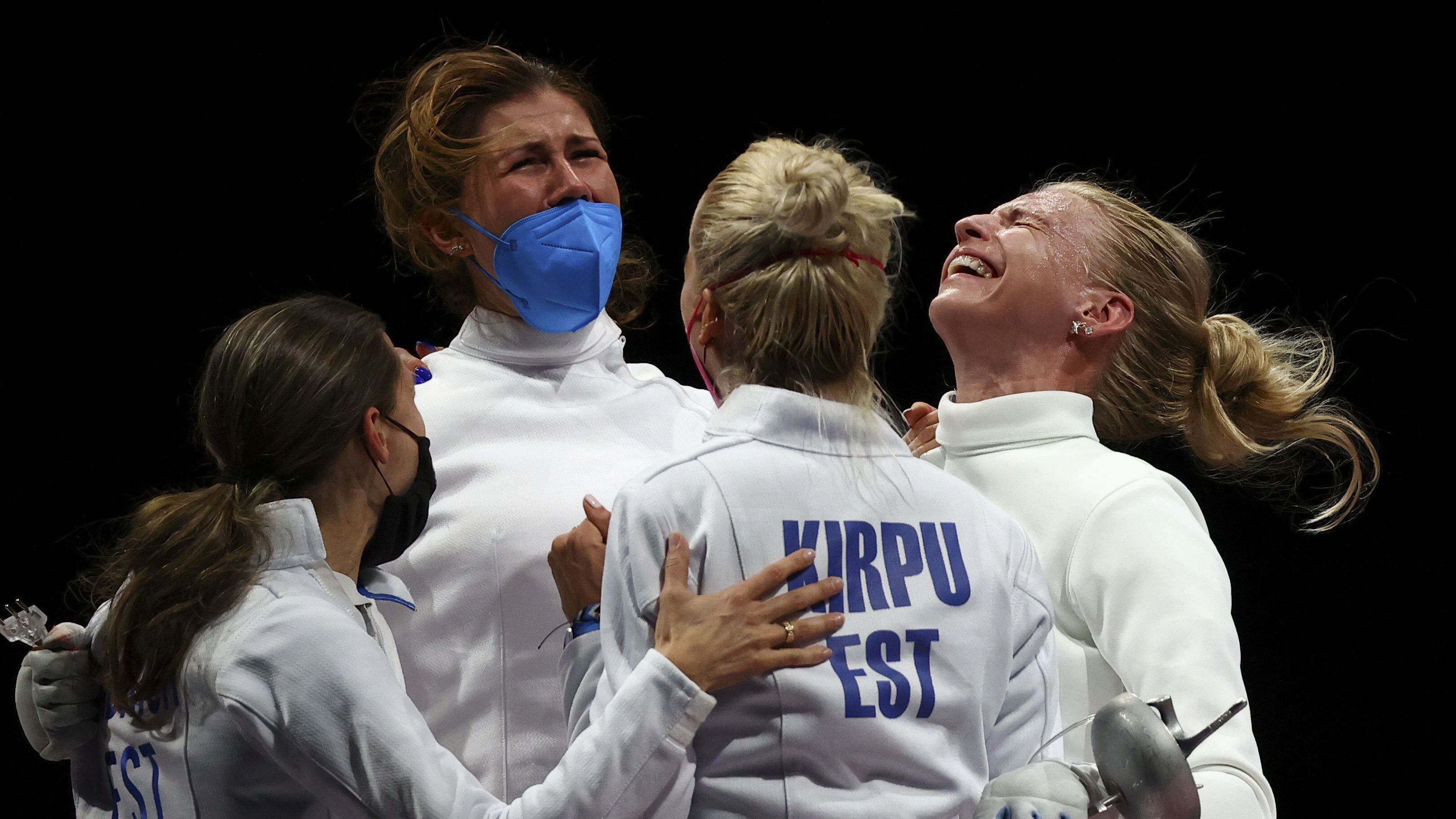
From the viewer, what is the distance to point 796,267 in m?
1.45

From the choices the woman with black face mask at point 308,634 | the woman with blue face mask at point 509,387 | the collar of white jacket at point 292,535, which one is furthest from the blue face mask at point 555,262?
the collar of white jacket at point 292,535

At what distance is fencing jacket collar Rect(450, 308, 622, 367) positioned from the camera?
2162 mm

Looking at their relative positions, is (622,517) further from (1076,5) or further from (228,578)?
(1076,5)

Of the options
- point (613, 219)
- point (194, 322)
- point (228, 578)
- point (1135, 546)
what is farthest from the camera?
point (194, 322)

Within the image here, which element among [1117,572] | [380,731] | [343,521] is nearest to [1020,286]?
[1117,572]

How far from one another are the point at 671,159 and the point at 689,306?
198 cm

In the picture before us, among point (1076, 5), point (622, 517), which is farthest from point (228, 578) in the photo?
point (1076, 5)

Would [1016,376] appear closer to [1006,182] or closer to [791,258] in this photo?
[791,258]

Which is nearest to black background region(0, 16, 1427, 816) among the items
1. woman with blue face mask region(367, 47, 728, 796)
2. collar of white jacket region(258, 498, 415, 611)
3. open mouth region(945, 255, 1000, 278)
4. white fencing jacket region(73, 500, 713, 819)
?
woman with blue face mask region(367, 47, 728, 796)

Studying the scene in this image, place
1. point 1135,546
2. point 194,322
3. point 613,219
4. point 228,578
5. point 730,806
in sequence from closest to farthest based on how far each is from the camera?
point 730,806
point 228,578
point 1135,546
point 613,219
point 194,322

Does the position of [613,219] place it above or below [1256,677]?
above

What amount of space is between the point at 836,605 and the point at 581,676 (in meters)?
0.29

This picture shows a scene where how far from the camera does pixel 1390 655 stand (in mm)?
3609

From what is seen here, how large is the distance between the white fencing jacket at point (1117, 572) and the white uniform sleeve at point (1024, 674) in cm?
26
